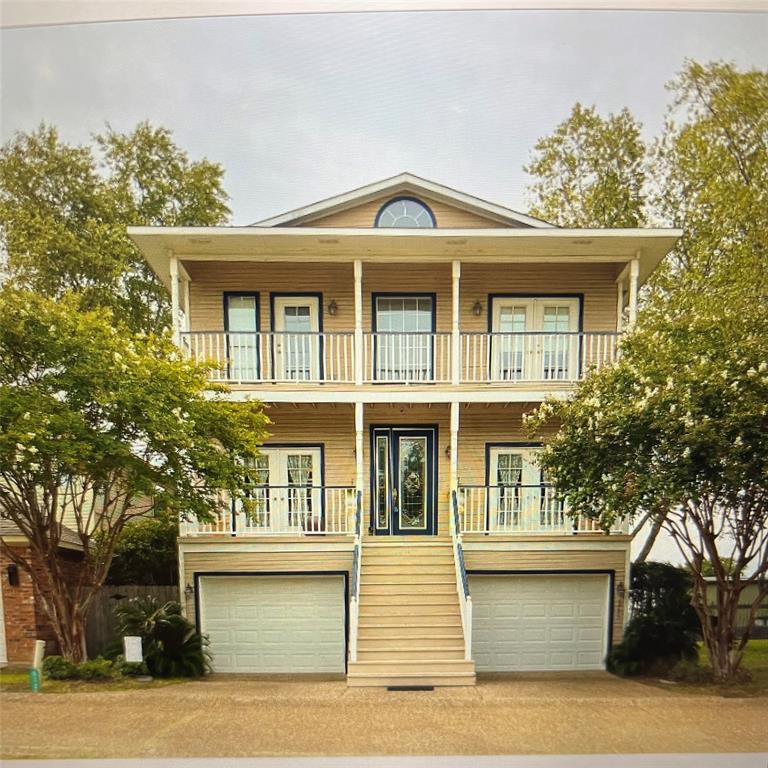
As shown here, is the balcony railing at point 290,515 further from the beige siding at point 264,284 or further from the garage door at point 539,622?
the beige siding at point 264,284

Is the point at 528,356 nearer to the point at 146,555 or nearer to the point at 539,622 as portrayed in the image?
the point at 539,622

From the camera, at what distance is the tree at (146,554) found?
423cm

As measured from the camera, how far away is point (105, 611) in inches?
148

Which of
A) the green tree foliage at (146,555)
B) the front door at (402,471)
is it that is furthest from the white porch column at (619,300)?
the green tree foliage at (146,555)

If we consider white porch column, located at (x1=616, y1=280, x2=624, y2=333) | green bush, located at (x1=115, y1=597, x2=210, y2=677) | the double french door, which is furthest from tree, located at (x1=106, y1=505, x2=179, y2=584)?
white porch column, located at (x1=616, y1=280, x2=624, y2=333)

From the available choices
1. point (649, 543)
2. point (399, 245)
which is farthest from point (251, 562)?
point (649, 543)

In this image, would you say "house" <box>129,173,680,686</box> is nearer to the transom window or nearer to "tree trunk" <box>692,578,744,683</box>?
the transom window

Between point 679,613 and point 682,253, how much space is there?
2900 mm

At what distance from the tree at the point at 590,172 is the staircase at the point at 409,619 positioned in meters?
3.24

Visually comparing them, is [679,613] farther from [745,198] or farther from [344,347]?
[344,347]

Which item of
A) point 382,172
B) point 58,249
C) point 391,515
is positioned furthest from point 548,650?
point 58,249

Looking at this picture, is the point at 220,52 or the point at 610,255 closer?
the point at 220,52

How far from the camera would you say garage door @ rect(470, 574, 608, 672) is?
3869mm

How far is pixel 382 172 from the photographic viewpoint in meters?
2.76
